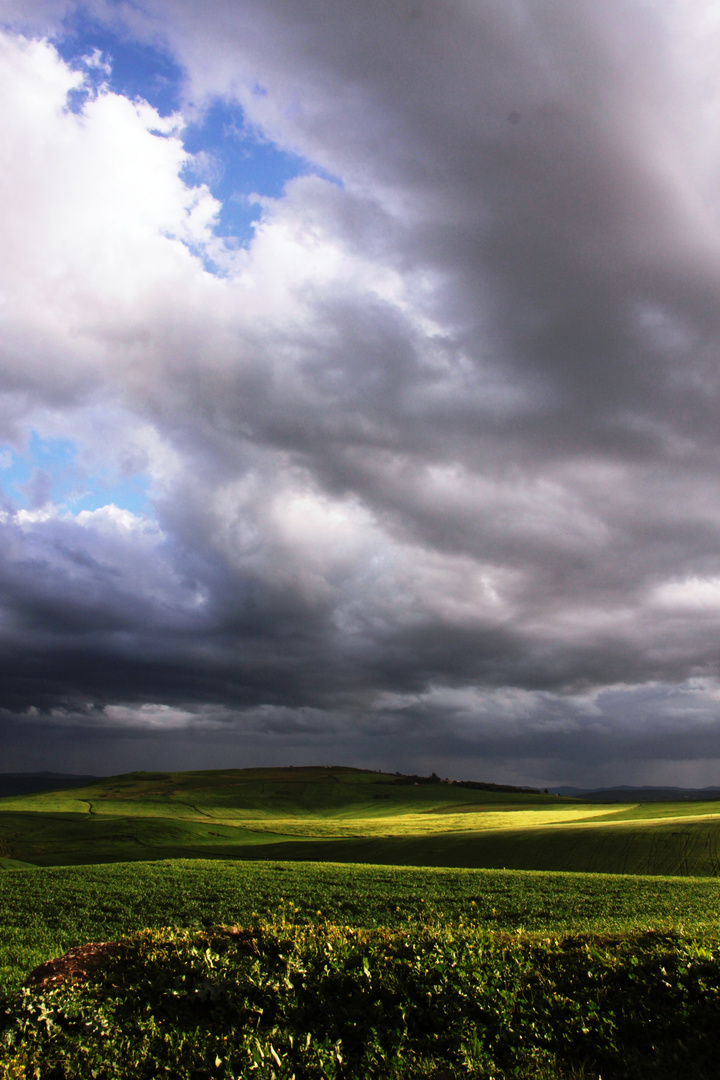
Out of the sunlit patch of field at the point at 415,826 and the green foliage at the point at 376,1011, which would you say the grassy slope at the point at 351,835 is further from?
the green foliage at the point at 376,1011

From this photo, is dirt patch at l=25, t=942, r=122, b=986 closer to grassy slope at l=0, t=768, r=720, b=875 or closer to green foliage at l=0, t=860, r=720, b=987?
green foliage at l=0, t=860, r=720, b=987

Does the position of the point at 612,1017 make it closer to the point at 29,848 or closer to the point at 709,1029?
the point at 709,1029

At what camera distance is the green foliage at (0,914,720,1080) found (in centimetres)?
871

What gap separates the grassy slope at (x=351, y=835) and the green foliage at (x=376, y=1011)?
3766cm

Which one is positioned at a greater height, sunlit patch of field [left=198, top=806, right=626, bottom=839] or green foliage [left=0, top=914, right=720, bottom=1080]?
green foliage [left=0, top=914, right=720, bottom=1080]

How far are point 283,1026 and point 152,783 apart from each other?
659 ft

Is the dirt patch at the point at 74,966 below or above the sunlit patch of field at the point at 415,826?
above

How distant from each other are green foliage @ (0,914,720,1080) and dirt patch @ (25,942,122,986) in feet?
0.88

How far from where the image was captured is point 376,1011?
10031 mm

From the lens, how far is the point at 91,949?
40.2 ft

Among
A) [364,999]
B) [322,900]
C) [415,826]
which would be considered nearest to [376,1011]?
[364,999]

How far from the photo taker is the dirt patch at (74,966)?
10898 millimetres

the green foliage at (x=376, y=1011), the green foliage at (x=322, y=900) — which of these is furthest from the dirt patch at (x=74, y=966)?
the green foliage at (x=322, y=900)

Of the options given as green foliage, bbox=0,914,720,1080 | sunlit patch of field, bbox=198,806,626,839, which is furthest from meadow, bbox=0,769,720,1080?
sunlit patch of field, bbox=198,806,626,839
